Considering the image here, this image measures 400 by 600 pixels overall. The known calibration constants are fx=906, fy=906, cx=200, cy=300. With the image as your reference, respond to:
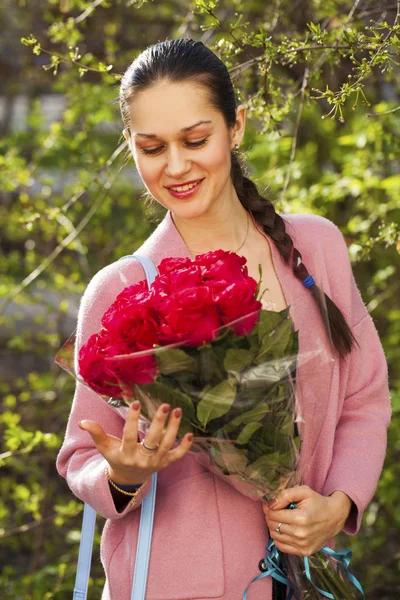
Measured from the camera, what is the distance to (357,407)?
2.22m

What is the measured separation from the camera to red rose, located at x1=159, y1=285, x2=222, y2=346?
5.35ft

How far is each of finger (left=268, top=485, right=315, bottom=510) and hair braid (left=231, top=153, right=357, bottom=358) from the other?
1.11ft

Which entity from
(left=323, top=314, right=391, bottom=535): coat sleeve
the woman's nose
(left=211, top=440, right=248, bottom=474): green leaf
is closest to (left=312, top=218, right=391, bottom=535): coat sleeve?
(left=323, top=314, right=391, bottom=535): coat sleeve

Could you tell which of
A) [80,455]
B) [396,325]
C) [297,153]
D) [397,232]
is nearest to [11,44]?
[297,153]

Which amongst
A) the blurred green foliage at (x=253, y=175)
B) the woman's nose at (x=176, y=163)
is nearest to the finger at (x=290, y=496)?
the woman's nose at (x=176, y=163)

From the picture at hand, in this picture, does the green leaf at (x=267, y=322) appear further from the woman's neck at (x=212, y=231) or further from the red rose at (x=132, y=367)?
the woman's neck at (x=212, y=231)

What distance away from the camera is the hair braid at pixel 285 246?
7.02 feet

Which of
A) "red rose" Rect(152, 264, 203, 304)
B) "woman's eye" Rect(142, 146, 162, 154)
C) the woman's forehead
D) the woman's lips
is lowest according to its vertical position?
"red rose" Rect(152, 264, 203, 304)

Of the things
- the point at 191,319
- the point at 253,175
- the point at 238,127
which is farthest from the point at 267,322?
the point at 253,175

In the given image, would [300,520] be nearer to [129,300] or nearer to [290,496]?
[290,496]

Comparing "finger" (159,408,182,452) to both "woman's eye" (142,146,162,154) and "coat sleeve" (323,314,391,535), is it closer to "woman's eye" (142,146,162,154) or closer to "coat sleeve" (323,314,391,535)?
"coat sleeve" (323,314,391,535)

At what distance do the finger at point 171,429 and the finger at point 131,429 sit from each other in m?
0.06

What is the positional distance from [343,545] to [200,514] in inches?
90.8

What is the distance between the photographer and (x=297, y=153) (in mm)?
4453
